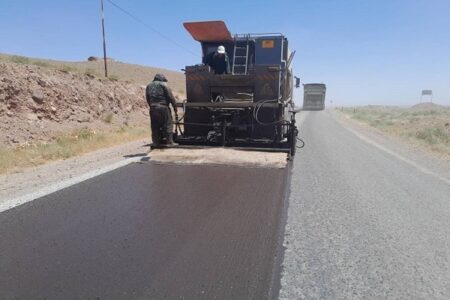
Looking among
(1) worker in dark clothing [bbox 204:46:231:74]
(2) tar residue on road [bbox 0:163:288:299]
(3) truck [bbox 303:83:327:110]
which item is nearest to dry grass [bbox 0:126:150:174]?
(2) tar residue on road [bbox 0:163:288:299]

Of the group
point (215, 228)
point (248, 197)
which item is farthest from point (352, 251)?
point (248, 197)

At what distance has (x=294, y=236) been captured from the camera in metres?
4.35

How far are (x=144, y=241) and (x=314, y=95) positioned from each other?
57.2 metres

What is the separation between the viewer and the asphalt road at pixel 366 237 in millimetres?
3285

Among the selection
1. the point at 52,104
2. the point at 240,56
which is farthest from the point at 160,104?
the point at 52,104

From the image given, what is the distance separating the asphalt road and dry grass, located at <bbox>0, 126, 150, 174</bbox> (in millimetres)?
6609

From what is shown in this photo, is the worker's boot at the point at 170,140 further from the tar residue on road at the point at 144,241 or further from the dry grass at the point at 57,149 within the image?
the dry grass at the point at 57,149

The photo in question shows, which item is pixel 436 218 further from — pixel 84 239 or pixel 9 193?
pixel 9 193

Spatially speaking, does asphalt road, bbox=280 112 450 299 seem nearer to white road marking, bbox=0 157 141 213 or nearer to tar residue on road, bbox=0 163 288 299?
tar residue on road, bbox=0 163 288 299

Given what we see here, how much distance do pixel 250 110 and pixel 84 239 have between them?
608cm

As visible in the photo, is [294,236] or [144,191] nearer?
[294,236]

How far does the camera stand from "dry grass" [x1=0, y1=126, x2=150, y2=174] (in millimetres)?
9249

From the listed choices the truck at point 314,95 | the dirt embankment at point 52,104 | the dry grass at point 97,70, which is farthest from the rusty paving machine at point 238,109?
the truck at point 314,95

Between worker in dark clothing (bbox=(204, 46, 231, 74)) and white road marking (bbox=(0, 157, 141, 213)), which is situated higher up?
worker in dark clothing (bbox=(204, 46, 231, 74))
